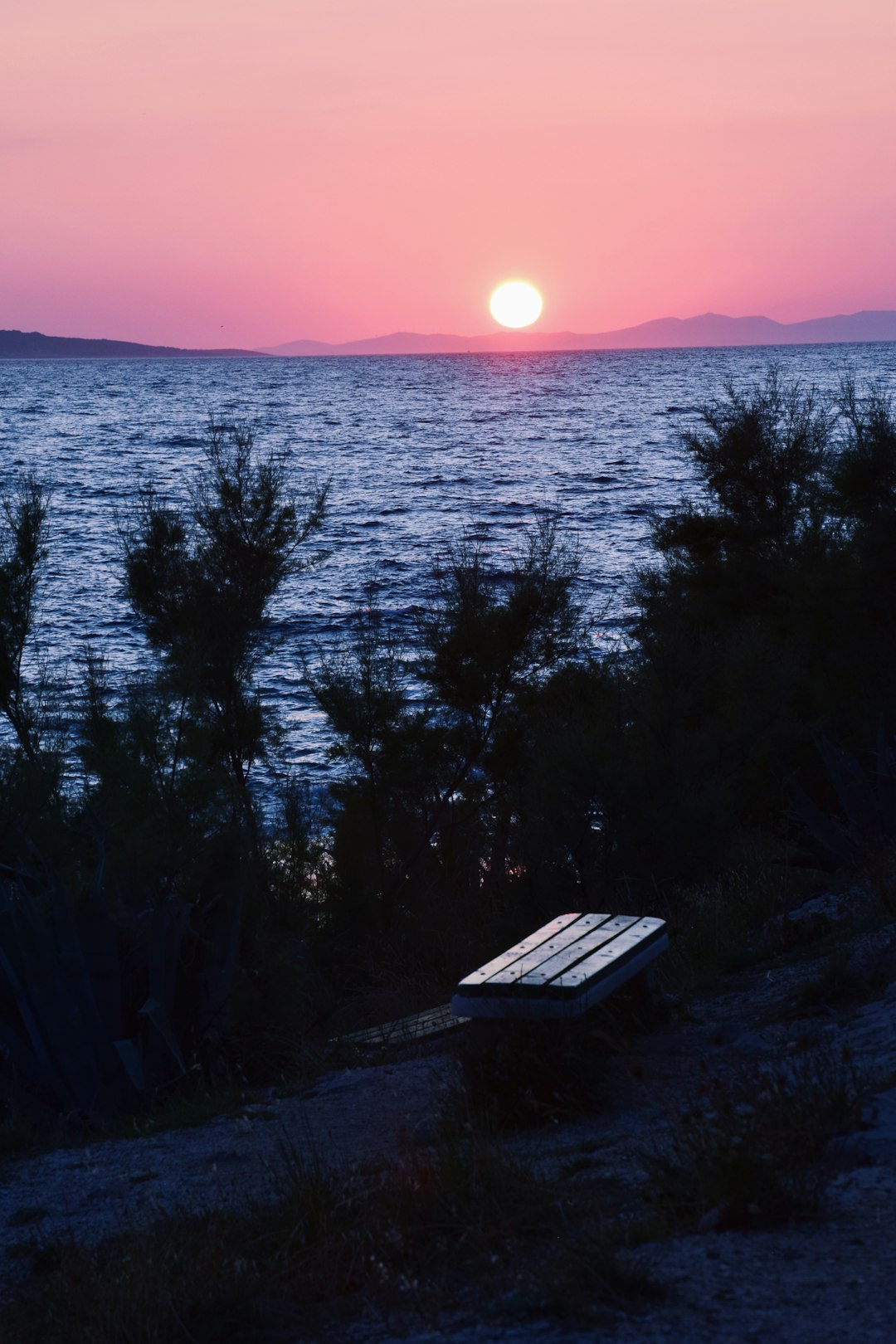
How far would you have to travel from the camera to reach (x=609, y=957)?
564cm

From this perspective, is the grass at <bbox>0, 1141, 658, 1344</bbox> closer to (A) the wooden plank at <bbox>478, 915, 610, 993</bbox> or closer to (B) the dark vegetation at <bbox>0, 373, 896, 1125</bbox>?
(A) the wooden plank at <bbox>478, 915, 610, 993</bbox>

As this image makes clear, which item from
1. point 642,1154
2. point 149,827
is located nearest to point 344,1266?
point 642,1154

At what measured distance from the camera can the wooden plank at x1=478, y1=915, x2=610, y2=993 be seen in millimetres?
5285

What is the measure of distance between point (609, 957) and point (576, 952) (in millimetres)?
189

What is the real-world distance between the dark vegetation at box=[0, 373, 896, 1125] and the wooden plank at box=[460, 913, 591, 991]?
183cm

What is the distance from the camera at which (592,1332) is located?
3141 mm

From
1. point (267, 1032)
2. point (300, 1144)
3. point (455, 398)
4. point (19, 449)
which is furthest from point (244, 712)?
point (455, 398)

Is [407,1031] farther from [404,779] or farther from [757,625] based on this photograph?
[757,625]

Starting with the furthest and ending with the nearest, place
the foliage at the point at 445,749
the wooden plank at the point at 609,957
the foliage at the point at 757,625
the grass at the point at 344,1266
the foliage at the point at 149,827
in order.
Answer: the foliage at the point at 445,749 < the foliage at the point at 757,625 < the foliage at the point at 149,827 < the wooden plank at the point at 609,957 < the grass at the point at 344,1266

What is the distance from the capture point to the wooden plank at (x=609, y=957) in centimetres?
520

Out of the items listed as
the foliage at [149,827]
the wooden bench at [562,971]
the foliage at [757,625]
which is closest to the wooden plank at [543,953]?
the wooden bench at [562,971]

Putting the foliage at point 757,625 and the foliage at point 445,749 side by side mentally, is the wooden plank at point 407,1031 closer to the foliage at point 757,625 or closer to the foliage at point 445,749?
the foliage at point 757,625

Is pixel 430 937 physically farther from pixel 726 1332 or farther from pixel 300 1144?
pixel 726 1332

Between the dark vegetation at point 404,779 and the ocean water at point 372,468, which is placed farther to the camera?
the ocean water at point 372,468
